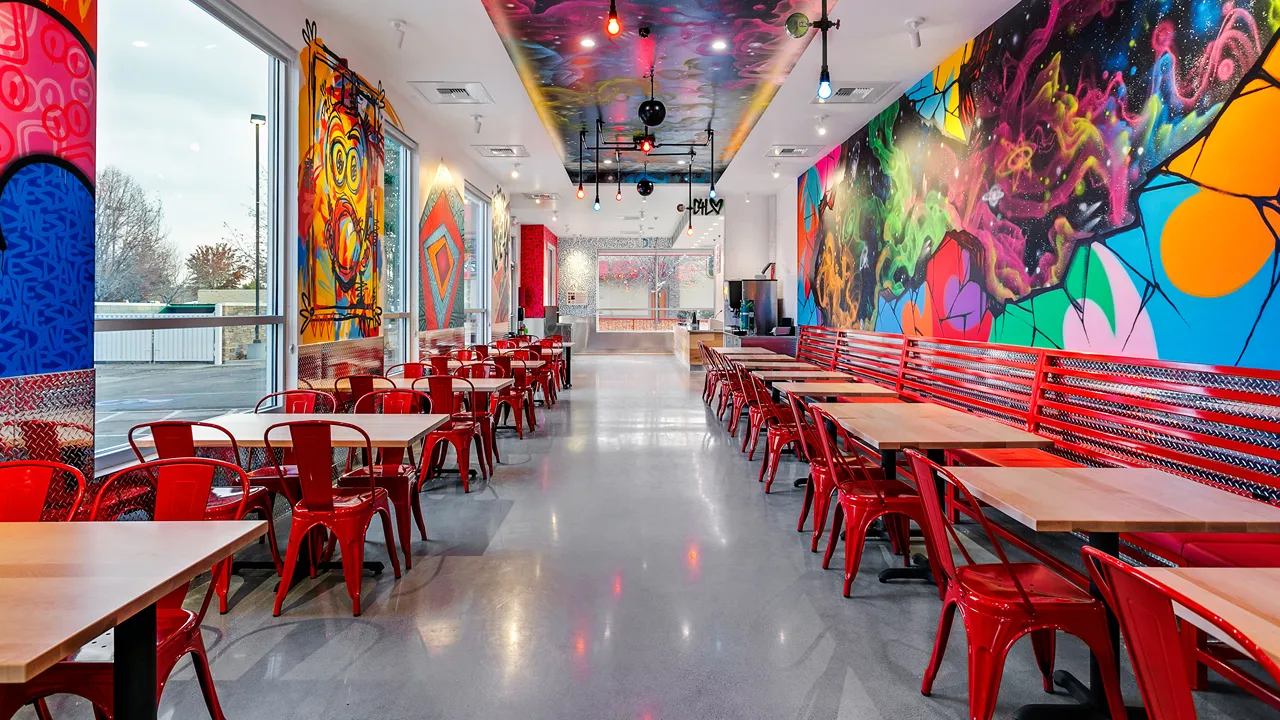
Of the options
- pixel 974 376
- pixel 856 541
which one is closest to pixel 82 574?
pixel 856 541

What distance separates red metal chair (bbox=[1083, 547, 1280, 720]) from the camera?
1340 mm

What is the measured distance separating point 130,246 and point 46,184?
0.90 metres

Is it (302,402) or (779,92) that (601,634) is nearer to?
(302,402)

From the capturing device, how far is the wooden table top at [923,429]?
3334mm

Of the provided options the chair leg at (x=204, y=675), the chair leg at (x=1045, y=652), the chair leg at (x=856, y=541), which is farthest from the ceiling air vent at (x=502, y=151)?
the chair leg at (x=1045, y=652)

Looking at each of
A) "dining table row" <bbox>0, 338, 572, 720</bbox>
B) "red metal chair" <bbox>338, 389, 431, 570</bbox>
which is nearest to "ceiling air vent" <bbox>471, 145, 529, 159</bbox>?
"dining table row" <bbox>0, 338, 572, 720</bbox>

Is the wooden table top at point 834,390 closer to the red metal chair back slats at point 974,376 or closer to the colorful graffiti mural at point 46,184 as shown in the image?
the red metal chair back slats at point 974,376

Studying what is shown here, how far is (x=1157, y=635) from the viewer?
140cm

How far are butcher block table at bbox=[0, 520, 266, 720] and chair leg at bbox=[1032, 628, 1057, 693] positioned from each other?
9.16 feet

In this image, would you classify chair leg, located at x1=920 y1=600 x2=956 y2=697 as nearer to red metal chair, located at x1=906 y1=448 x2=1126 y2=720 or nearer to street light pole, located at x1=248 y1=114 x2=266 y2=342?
red metal chair, located at x1=906 y1=448 x2=1126 y2=720

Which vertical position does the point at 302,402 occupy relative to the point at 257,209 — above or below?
Answer: below

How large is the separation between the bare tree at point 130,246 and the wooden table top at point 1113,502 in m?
4.39

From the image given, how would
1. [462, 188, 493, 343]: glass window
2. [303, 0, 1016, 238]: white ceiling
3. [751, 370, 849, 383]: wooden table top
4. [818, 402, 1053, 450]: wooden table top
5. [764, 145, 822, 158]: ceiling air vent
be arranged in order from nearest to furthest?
[818, 402, 1053, 450]: wooden table top → [303, 0, 1016, 238]: white ceiling → [751, 370, 849, 383]: wooden table top → [764, 145, 822, 158]: ceiling air vent → [462, 188, 493, 343]: glass window

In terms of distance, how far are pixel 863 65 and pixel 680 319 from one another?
629 inches
